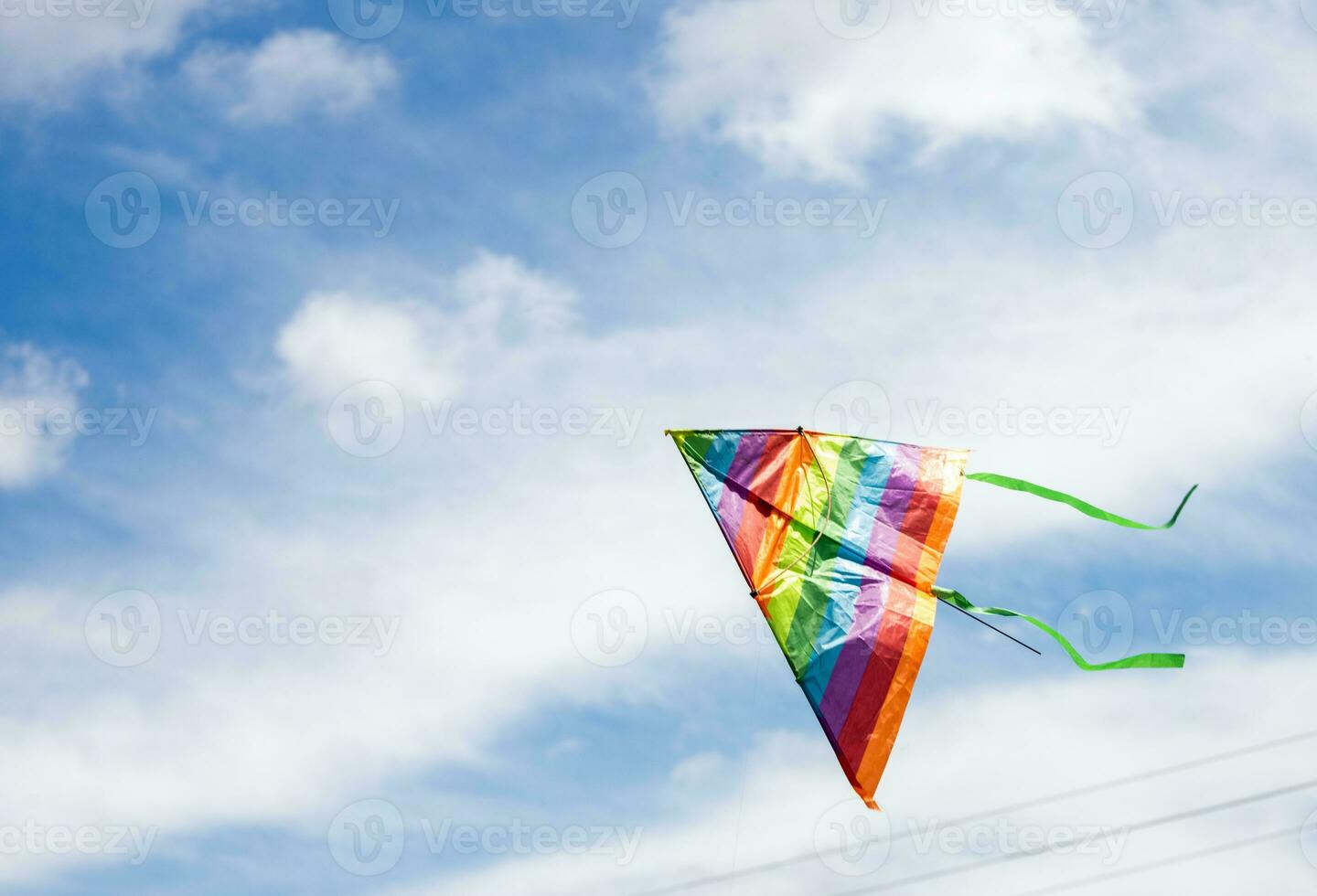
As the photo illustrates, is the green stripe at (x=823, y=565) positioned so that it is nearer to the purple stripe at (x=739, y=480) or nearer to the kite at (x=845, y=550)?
the kite at (x=845, y=550)

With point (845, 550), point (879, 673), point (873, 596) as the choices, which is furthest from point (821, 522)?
point (879, 673)

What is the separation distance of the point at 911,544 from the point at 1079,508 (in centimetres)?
382

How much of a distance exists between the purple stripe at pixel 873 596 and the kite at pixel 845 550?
0.07 ft

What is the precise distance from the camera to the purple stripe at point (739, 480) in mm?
25459

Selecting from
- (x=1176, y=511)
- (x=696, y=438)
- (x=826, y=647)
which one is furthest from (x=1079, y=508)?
(x=696, y=438)

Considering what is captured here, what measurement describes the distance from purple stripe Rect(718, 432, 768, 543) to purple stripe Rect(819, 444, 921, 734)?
2777mm

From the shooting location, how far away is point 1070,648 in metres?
22.2

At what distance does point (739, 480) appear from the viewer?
25766 mm

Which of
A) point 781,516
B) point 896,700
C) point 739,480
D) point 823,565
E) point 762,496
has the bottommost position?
point 896,700

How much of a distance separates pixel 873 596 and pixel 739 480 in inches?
141

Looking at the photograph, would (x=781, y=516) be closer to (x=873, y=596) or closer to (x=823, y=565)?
(x=823, y=565)

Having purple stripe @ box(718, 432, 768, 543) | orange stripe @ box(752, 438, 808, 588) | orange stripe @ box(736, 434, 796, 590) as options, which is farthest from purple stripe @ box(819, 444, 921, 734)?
purple stripe @ box(718, 432, 768, 543)

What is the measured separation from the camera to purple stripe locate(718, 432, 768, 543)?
83.5 feet

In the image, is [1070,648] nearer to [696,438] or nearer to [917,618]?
[917,618]
